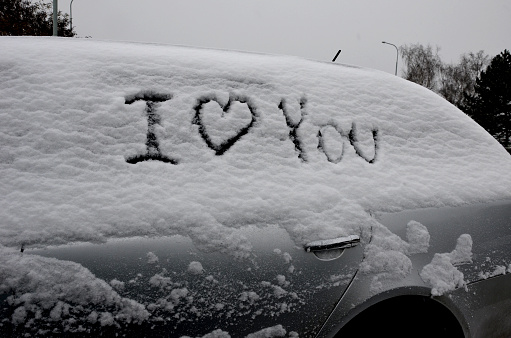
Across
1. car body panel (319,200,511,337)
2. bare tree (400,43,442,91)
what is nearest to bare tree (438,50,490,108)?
bare tree (400,43,442,91)

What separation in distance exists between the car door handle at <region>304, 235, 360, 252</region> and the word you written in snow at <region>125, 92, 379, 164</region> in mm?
285

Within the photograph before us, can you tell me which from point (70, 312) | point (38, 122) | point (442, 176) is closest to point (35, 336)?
point (70, 312)

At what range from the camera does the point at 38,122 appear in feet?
3.39

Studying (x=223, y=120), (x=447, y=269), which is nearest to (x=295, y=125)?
(x=223, y=120)

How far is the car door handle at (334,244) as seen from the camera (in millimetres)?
1113

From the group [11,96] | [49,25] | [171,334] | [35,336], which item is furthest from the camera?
[49,25]

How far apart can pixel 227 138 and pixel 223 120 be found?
7 centimetres

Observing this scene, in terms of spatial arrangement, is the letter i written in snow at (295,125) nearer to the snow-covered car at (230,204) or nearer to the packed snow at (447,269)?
the snow-covered car at (230,204)

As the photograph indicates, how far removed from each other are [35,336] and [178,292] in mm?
333

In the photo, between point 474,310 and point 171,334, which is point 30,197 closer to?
point 171,334

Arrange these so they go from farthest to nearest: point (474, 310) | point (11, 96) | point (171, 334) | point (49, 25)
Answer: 1. point (49, 25)
2. point (474, 310)
3. point (11, 96)
4. point (171, 334)

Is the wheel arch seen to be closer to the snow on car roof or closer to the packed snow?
the packed snow

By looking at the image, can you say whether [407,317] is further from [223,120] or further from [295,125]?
[223,120]

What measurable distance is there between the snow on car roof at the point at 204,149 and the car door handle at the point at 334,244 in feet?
0.07
